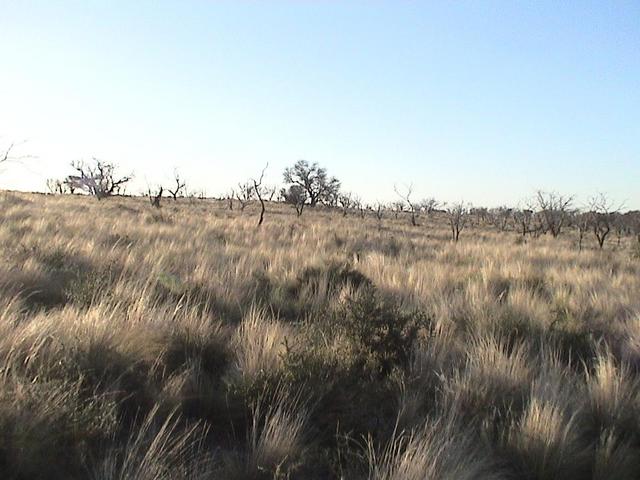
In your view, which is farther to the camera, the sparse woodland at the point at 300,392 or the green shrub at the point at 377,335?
the green shrub at the point at 377,335

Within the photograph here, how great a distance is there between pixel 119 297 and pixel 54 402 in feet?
9.33

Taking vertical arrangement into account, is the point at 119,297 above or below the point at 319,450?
above

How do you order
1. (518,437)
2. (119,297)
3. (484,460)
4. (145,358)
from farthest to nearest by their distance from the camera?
(119,297)
(145,358)
(518,437)
(484,460)

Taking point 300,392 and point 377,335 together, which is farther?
point 377,335

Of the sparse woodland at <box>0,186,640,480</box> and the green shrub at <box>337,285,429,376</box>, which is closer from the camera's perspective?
the sparse woodland at <box>0,186,640,480</box>

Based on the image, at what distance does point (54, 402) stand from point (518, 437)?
274 cm

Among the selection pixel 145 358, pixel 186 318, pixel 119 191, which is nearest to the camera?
pixel 145 358

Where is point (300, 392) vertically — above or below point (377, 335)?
below

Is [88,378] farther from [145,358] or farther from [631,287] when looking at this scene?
[631,287]

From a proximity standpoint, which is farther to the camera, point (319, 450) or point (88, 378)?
point (88, 378)

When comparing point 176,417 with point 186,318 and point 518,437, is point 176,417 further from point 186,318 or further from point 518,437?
point 518,437

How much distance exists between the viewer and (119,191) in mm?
68750

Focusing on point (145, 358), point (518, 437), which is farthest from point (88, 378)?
point (518, 437)

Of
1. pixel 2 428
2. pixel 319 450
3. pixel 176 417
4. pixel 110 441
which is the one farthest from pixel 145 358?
pixel 319 450
